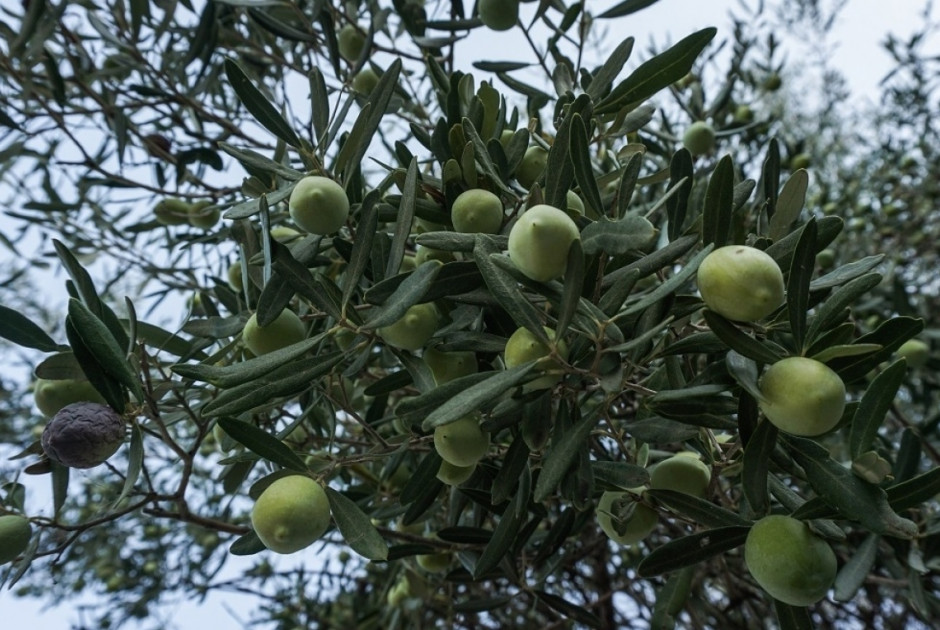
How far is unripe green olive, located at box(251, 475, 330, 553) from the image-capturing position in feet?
3.45

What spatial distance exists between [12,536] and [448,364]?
0.81 metres

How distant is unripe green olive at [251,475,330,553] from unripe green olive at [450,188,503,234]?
477 mm

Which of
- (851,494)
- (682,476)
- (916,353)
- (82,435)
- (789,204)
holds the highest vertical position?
(789,204)

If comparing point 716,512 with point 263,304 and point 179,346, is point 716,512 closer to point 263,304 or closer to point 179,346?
point 263,304

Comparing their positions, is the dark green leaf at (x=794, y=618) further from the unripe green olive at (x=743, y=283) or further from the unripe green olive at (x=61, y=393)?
the unripe green olive at (x=61, y=393)

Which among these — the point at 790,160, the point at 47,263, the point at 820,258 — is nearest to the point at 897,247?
the point at 790,160

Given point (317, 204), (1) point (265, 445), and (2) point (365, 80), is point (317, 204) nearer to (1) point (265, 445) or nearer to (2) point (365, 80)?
(1) point (265, 445)

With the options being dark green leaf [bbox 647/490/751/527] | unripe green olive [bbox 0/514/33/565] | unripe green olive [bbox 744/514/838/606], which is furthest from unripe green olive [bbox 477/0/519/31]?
unripe green olive [bbox 0/514/33/565]

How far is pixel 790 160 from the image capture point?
3061 millimetres

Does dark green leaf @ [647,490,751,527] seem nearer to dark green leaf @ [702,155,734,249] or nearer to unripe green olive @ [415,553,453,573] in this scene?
dark green leaf @ [702,155,734,249]

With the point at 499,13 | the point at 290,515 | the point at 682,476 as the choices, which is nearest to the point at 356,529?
the point at 290,515

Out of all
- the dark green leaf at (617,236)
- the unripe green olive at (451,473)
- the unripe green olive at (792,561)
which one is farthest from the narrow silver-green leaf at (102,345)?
the unripe green olive at (792,561)

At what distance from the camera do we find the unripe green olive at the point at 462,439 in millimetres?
1089

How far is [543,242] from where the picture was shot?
2.92 ft
